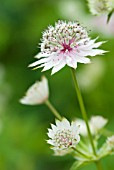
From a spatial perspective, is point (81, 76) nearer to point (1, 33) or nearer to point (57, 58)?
point (1, 33)

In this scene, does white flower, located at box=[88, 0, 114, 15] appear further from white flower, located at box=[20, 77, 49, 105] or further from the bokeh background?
the bokeh background

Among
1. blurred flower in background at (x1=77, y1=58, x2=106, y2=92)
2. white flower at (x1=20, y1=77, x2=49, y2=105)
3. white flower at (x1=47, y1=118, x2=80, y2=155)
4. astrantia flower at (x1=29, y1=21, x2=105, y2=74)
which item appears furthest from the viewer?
blurred flower in background at (x1=77, y1=58, x2=106, y2=92)

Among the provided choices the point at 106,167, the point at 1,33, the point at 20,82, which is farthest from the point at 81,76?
the point at 106,167

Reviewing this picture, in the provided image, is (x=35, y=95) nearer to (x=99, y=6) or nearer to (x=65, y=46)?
(x=65, y=46)

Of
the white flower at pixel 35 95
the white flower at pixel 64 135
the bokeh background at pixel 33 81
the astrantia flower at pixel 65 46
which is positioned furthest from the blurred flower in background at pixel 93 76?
the white flower at pixel 64 135

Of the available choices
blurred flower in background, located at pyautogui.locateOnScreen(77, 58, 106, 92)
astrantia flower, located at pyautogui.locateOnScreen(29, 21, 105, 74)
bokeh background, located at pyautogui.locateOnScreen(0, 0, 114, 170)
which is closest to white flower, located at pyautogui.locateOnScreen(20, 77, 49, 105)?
astrantia flower, located at pyautogui.locateOnScreen(29, 21, 105, 74)

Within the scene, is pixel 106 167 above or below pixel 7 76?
below
